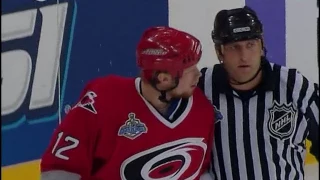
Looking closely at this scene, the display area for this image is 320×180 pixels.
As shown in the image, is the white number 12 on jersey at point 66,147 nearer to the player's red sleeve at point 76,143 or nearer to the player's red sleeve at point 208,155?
the player's red sleeve at point 76,143

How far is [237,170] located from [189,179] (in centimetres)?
11

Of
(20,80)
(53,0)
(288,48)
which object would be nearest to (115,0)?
(53,0)

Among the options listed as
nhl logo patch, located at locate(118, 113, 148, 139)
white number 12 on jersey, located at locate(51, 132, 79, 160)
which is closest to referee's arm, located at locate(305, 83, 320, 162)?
nhl logo patch, located at locate(118, 113, 148, 139)

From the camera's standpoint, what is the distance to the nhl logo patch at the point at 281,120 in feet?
4.74

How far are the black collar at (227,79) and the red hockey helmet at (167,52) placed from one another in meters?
0.11

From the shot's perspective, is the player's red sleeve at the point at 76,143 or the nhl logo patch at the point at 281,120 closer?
the player's red sleeve at the point at 76,143

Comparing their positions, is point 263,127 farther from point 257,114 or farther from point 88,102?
point 88,102

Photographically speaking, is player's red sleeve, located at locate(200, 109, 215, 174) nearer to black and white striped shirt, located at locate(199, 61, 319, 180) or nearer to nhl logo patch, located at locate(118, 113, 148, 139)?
black and white striped shirt, located at locate(199, 61, 319, 180)

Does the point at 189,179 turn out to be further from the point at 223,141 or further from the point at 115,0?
the point at 115,0

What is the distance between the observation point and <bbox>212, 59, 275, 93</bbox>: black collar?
1436mm

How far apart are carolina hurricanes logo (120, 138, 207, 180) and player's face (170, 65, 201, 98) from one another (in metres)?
0.09

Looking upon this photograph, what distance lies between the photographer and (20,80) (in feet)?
5.76

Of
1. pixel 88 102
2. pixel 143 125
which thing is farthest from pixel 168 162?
pixel 88 102

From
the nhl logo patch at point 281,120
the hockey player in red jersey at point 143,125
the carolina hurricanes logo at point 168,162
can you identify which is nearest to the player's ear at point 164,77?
the hockey player in red jersey at point 143,125
